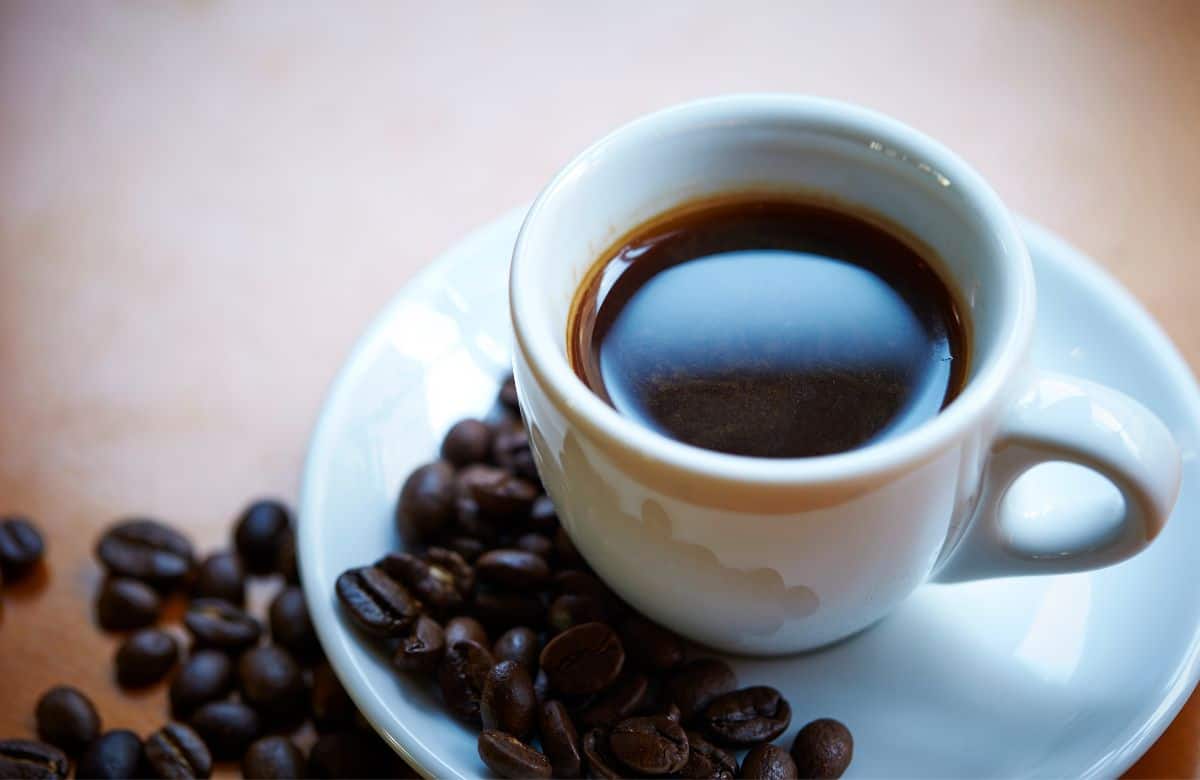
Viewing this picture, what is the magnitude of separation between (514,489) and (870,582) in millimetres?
426

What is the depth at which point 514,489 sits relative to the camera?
1.33m

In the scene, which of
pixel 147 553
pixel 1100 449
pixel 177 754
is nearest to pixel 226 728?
pixel 177 754

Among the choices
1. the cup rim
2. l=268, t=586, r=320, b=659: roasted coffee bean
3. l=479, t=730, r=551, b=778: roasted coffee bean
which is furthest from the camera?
l=268, t=586, r=320, b=659: roasted coffee bean

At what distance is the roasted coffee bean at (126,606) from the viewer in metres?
1.48

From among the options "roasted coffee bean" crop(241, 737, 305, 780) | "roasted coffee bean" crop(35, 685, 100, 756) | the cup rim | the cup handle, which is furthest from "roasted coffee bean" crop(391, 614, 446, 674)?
the cup handle

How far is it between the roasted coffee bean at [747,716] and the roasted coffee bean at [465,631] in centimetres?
24

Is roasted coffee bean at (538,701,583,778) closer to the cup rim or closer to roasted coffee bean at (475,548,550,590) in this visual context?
roasted coffee bean at (475,548,550,590)

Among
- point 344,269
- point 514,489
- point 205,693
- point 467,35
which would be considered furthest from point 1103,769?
point 467,35

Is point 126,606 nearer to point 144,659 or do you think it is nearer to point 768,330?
point 144,659

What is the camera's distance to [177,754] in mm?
1330

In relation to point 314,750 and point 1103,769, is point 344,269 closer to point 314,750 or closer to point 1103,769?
point 314,750

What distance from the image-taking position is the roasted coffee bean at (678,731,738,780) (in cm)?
111

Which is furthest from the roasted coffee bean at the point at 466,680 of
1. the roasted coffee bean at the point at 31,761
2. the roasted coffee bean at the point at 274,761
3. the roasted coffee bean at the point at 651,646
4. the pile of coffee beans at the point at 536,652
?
the roasted coffee bean at the point at 31,761

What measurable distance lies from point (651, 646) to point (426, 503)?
0.29 meters
